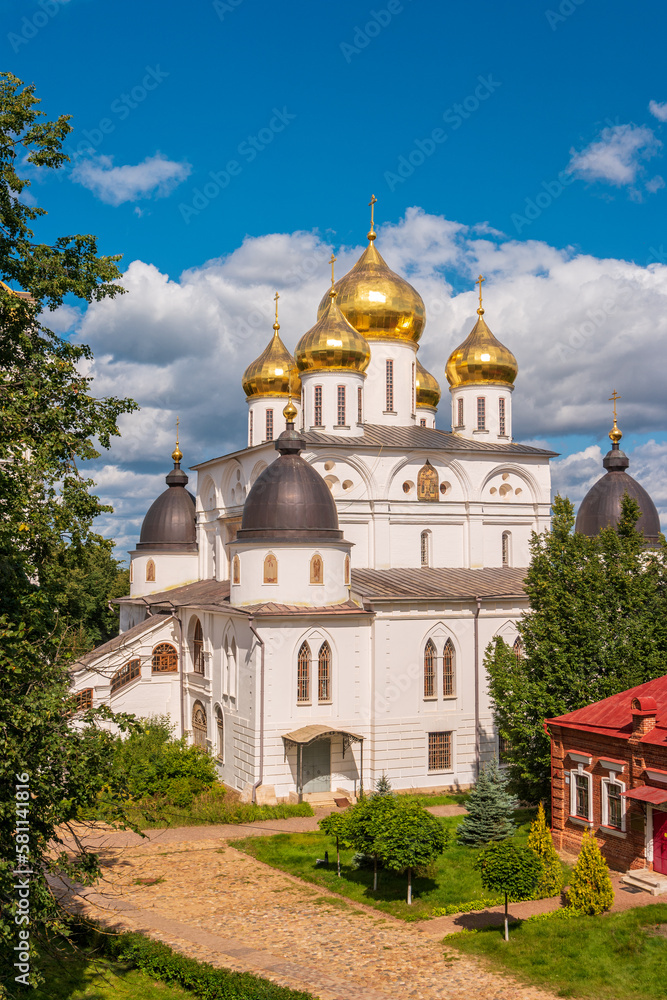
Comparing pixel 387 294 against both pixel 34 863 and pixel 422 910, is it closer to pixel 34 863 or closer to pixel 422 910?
pixel 422 910

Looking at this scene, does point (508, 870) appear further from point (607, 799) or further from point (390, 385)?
point (390, 385)

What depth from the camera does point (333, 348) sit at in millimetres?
27969

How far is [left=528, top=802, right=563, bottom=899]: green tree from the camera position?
15156 mm

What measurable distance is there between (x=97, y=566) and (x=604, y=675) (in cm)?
3490

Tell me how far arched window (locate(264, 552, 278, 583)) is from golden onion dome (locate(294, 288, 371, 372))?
25.6ft

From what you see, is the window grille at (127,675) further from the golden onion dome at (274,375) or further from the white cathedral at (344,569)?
the golden onion dome at (274,375)

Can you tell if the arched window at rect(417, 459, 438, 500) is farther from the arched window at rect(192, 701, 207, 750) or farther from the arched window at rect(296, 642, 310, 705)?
the arched window at rect(192, 701, 207, 750)

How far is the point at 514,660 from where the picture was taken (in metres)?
19.7

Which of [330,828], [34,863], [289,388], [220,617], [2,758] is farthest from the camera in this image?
[289,388]

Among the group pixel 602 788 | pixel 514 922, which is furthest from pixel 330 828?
pixel 602 788

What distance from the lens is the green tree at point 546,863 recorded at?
15156mm

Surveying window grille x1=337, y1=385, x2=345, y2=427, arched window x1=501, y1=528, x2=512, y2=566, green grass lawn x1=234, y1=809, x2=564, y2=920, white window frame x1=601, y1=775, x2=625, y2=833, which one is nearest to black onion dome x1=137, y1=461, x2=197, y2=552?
window grille x1=337, y1=385, x2=345, y2=427

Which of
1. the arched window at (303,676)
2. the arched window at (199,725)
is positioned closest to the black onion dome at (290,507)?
the arched window at (303,676)

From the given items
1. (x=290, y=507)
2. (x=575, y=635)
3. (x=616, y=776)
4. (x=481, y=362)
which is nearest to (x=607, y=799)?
(x=616, y=776)
